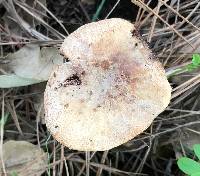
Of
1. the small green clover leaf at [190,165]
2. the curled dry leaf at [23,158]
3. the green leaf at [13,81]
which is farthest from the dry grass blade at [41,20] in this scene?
the small green clover leaf at [190,165]

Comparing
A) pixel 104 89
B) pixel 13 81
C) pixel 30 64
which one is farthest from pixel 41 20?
pixel 104 89

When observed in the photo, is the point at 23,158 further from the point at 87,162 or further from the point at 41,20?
the point at 41,20

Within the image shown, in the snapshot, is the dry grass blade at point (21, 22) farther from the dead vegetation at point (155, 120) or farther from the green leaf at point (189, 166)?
the green leaf at point (189, 166)

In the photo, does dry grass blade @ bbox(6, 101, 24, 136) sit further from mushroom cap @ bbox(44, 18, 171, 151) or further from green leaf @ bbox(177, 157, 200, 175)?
green leaf @ bbox(177, 157, 200, 175)

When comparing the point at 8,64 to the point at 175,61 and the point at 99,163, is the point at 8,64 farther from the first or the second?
the point at 175,61

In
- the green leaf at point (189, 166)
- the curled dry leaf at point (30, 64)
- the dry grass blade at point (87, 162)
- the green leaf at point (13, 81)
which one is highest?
the curled dry leaf at point (30, 64)

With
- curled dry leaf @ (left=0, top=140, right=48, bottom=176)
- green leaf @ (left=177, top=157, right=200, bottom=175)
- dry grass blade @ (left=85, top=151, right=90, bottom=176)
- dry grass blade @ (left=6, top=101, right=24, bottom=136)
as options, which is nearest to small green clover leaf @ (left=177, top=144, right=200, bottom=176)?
green leaf @ (left=177, top=157, right=200, bottom=175)
